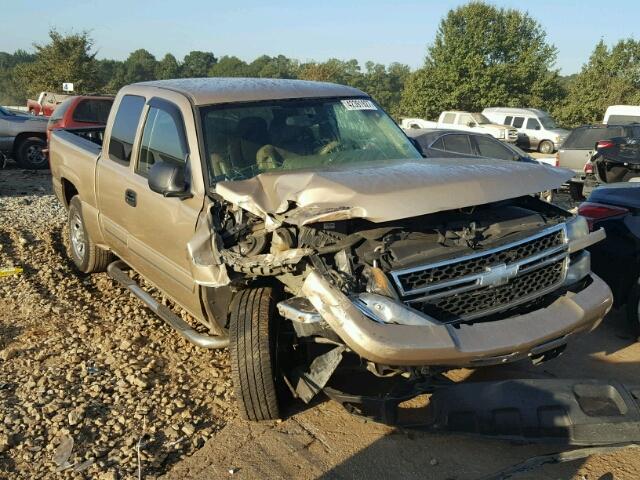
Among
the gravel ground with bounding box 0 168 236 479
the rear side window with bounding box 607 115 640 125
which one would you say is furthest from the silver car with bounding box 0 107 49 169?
the rear side window with bounding box 607 115 640 125

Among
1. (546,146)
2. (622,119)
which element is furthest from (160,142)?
(546,146)

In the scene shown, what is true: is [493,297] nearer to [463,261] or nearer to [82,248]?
[463,261]

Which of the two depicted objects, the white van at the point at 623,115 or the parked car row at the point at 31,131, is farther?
the white van at the point at 623,115

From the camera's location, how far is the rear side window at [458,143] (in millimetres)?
12609

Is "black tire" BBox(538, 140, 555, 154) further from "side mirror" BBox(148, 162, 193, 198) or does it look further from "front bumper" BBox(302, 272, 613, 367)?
"side mirror" BBox(148, 162, 193, 198)

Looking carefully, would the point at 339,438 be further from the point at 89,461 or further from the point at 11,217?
the point at 11,217

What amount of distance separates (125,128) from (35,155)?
1182 centimetres

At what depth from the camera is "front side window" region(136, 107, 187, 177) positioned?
162 inches

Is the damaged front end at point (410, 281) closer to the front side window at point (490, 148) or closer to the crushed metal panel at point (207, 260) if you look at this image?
the crushed metal panel at point (207, 260)

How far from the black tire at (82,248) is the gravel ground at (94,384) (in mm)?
180

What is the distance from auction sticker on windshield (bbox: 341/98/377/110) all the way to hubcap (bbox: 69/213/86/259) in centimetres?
300

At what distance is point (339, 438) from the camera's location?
11.2ft

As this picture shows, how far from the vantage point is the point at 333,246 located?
3.07 metres

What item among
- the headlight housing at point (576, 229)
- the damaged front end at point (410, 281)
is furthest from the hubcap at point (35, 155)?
the headlight housing at point (576, 229)
